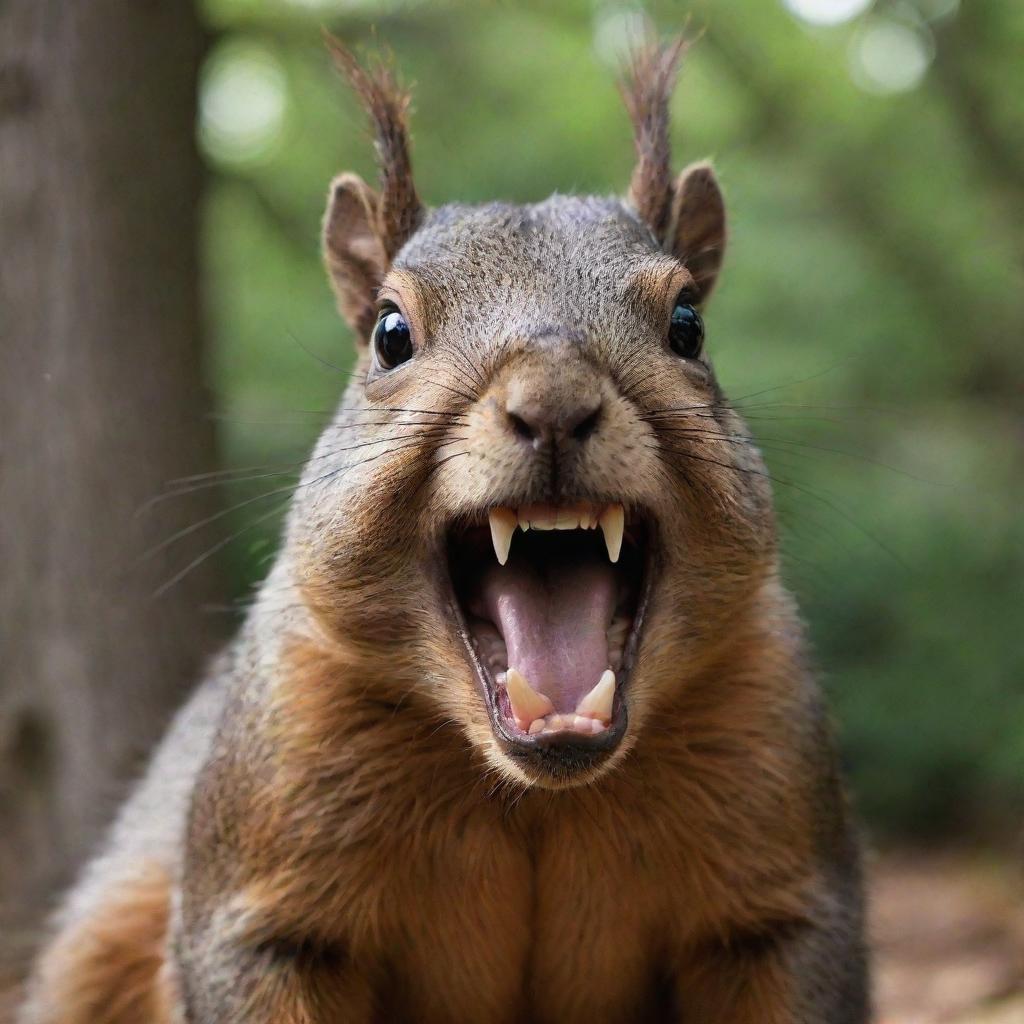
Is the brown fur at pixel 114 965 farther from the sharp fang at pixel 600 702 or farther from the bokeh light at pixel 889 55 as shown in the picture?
the bokeh light at pixel 889 55

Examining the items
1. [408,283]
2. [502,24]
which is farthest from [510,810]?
[502,24]

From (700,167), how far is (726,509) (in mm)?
1276

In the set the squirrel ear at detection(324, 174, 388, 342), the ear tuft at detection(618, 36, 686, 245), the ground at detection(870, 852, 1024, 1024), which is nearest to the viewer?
the ear tuft at detection(618, 36, 686, 245)

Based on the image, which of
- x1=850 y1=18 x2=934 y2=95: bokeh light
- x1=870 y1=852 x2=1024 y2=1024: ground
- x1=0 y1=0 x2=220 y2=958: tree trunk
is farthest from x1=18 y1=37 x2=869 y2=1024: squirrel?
x1=850 y1=18 x2=934 y2=95: bokeh light

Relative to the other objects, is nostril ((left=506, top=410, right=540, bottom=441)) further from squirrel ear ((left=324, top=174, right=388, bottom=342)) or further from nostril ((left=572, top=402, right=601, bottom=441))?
squirrel ear ((left=324, top=174, right=388, bottom=342))

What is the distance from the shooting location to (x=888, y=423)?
8211mm

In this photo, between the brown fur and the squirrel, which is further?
the brown fur

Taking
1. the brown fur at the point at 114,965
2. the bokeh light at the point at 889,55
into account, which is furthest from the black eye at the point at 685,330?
the bokeh light at the point at 889,55

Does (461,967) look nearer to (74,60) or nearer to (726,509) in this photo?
(726,509)

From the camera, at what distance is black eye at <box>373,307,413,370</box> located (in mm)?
3500

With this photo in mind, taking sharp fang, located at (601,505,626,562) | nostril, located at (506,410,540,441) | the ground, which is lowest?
the ground

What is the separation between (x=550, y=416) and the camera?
2.80 meters

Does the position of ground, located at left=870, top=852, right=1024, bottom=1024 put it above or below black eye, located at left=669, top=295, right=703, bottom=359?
below

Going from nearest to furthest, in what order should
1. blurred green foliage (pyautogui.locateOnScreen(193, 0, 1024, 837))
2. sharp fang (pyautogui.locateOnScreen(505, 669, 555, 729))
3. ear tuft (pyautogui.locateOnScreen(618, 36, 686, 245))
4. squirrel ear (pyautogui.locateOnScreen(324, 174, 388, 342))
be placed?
1. sharp fang (pyautogui.locateOnScreen(505, 669, 555, 729))
2. ear tuft (pyautogui.locateOnScreen(618, 36, 686, 245))
3. squirrel ear (pyautogui.locateOnScreen(324, 174, 388, 342))
4. blurred green foliage (pyautogui.locateOnScreen(193, 0, 1024, 837))
